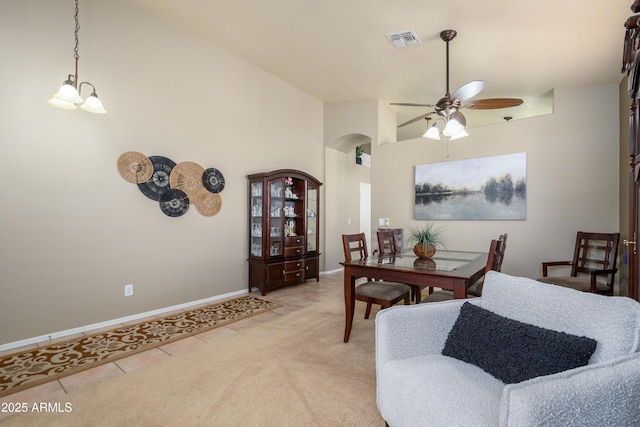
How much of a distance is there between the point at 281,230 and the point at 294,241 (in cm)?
30

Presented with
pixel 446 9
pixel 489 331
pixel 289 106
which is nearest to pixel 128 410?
pixel 489 331

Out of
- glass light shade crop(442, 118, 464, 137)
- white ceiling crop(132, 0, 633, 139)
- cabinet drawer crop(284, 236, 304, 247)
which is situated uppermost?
white ceiling crop(132, 0, 633, 139)

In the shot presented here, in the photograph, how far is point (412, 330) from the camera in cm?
151

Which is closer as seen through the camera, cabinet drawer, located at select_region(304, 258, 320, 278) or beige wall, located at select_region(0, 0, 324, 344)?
beige wall, located at select_region(0, 0, 324, 344)

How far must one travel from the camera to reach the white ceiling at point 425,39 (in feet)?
9.16

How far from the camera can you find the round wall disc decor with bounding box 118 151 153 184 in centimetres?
316

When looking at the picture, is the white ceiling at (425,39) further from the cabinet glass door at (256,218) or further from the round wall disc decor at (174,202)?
the round wall disc decor at (174,202)

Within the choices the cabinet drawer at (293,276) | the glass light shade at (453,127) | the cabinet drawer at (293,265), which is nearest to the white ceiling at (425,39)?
the glass light shade at (453,127)

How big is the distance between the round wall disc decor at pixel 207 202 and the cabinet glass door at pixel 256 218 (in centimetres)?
52

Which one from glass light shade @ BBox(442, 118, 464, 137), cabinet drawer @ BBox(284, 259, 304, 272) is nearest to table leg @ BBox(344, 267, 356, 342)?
glass light shade @ BBox(442, 118, 464, 137)

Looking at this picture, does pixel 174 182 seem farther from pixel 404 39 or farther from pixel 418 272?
pixel 404 39

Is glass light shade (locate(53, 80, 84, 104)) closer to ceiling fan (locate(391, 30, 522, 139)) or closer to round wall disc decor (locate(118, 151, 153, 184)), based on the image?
round wall disc decor (locate(118, 151, 153, 184))

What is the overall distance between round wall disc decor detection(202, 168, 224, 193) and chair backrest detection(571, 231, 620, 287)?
4.50 meters

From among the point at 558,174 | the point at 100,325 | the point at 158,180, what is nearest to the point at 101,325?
the point at 100,325
